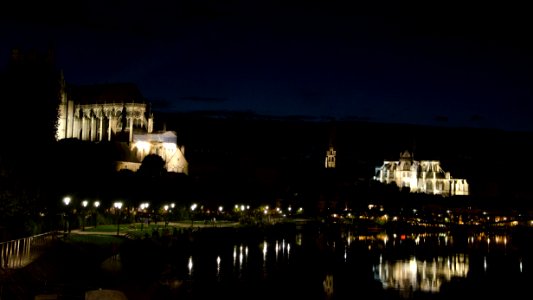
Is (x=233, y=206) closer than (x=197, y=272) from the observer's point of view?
No

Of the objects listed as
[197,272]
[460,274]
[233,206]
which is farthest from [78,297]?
[233,206]

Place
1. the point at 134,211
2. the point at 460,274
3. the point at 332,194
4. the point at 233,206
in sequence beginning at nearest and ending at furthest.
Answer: the point at 460,274 → the point at 134,211 → the point at 233,206 → the point at 332,194

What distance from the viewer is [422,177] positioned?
157750mm

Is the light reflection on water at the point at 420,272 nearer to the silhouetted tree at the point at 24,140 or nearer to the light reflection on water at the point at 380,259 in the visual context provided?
the light reflection on water at the point at 380,259

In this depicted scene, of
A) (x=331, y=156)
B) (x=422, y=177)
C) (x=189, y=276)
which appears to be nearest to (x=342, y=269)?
(x=189, y=276)

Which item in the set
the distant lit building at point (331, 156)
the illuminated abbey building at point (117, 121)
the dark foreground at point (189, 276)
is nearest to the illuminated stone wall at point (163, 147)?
the illuminated abbey building at point (117, 121)

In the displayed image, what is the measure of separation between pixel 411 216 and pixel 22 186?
7818 centimetres

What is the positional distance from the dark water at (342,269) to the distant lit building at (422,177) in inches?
3824

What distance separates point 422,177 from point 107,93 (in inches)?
3274

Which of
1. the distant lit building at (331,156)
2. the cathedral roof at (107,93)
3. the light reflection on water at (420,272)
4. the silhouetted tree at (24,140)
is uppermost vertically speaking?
the cathedral roof at (107,93)

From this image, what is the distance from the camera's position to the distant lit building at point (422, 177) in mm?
155375

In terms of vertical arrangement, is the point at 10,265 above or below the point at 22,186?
below

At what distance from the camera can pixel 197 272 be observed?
32375 millimetres

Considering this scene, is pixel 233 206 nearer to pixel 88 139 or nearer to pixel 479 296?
pixel 88 139
